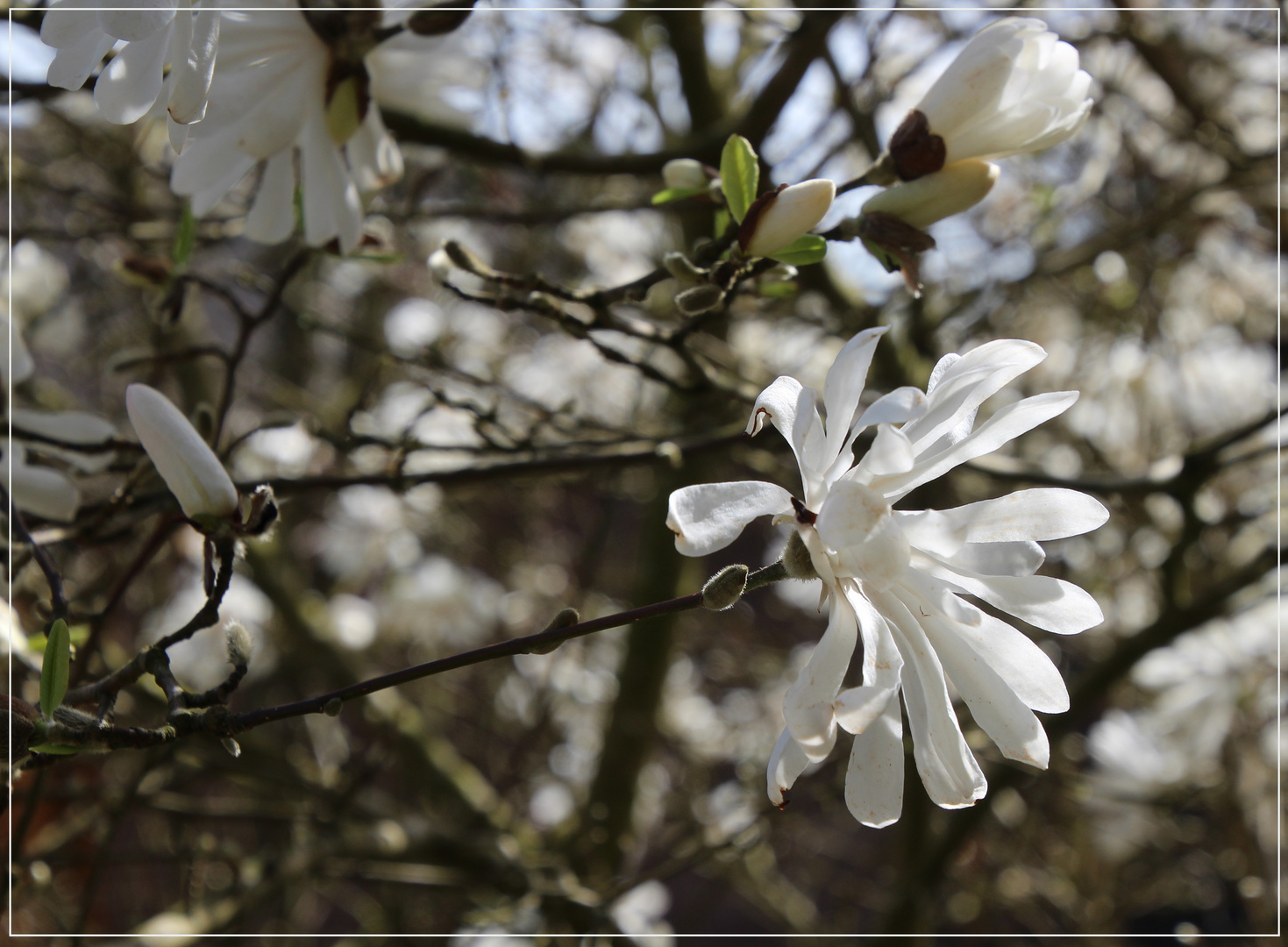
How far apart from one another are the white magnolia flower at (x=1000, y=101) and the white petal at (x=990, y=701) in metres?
0.37

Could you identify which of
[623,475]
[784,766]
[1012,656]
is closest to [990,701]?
[1012,656]

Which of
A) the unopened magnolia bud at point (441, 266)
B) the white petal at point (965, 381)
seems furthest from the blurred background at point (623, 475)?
the white petal at point (965, 381)

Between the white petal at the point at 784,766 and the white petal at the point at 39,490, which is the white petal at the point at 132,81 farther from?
the white petal at the point at 784,766

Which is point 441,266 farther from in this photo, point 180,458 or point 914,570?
point 914,570

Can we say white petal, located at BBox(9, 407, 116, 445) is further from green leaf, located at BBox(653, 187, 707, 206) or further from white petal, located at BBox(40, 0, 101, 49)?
green leaf, located at BBox(653, 187, 707, 206)

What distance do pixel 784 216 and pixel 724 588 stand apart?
279 mm

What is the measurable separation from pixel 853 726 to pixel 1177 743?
1921 millimetres

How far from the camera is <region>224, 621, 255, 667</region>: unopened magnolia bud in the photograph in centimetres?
56

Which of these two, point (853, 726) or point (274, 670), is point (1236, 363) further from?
point (274, 670)

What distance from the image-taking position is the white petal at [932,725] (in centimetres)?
56

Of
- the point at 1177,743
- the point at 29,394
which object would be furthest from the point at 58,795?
the point at 1177,743

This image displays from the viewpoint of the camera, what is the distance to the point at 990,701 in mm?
566

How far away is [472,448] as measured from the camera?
934 millimetres

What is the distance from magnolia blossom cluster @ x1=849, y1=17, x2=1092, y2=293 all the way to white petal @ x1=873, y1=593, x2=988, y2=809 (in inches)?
10.5
